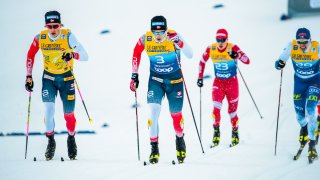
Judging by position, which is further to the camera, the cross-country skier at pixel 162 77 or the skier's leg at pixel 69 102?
the skier's leg at pixel 69 102

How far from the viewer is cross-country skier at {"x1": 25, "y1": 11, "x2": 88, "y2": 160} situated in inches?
378

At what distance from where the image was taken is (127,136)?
494 inches

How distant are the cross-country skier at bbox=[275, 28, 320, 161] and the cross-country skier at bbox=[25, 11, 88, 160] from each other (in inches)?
171

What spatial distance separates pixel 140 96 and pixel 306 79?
772cm

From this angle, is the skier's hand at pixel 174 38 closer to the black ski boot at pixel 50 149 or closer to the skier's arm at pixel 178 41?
the skier's arm at pixel 178 41

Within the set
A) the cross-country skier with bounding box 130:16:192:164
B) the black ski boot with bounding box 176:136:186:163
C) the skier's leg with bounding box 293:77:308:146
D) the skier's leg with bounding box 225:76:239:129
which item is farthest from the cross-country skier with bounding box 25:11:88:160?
the skier's leg with bounding box 293:77:308:146

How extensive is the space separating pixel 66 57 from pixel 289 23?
14.8 m

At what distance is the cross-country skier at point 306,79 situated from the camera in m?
9.45

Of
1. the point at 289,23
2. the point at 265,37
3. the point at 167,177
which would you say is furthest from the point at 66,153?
the point at 289,23

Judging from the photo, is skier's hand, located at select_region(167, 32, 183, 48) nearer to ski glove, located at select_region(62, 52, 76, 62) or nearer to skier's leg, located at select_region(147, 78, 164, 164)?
skier's leg, located at select_region(147, 78, 164, 164)

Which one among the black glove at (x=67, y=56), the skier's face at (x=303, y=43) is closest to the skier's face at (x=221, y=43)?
the skier's face at (x=303, y=43)

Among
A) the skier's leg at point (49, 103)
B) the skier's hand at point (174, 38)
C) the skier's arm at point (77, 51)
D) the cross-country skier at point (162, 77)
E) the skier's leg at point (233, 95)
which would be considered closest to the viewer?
the skier's hand at point (174, 38)

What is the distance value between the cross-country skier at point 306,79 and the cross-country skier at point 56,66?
4.34 metres

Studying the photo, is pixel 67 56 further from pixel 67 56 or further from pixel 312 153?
pixel 312 153
